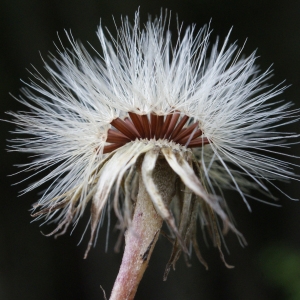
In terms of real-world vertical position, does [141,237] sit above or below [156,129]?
below

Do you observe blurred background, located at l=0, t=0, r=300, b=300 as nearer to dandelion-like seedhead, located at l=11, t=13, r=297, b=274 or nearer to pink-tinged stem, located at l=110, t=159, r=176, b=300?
dandelion-like seedhead, located at l=11, t=13, r=297, b=274

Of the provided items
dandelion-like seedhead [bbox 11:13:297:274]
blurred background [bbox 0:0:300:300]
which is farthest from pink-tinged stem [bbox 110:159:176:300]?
blurred background [bbox 0:0:300:300]

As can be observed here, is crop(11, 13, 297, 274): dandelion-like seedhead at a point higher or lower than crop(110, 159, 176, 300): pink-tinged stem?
higher

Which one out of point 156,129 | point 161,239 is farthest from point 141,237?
point 161,239

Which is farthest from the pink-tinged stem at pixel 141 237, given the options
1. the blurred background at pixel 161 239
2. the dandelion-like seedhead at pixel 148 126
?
the blurred background at pixel 161 239

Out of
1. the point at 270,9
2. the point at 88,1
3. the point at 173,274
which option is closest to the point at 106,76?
the point at 88,1

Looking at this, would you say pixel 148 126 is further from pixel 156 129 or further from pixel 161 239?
pixel 161 239

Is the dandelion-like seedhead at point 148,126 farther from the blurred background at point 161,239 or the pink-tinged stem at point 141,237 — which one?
the blurred background at point 161,239
